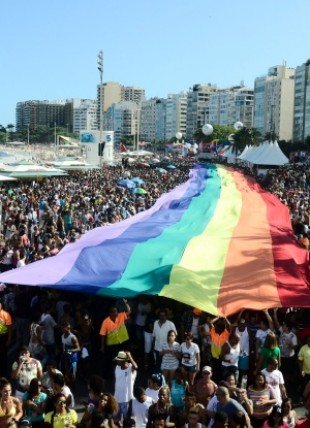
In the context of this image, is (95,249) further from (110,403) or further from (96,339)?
(110,403)

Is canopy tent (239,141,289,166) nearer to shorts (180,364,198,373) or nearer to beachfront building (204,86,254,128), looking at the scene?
shorts (180,364,198,373)

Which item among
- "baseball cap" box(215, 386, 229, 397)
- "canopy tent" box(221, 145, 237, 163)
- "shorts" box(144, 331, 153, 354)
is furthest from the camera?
"canopy tent" box(221, 145, 237, 163)

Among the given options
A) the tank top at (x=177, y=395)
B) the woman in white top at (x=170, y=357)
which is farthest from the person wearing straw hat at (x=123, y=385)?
the woman in white top at (x=170, y=357)

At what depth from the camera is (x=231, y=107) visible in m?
158

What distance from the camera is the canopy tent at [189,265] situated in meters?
8.94

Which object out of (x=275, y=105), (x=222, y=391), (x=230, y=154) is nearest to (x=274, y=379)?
(x=222, y=391)

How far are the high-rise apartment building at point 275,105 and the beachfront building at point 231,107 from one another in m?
21.5

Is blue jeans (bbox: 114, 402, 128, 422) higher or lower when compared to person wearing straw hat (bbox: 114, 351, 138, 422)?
lower

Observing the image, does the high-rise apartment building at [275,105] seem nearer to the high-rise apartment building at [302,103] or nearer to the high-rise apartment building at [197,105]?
the high-rise apartment building at [302,103]

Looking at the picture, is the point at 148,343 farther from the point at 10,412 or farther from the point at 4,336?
the point at 10,412

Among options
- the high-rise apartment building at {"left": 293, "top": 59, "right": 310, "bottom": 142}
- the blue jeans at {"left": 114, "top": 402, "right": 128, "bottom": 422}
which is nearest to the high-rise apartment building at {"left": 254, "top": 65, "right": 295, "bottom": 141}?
the high-rise apartment building at {"left": 293, "top": 59, "right": 310, "bottom": 142}

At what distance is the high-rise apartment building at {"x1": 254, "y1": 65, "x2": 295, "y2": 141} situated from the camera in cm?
11762

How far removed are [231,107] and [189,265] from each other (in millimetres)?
151273

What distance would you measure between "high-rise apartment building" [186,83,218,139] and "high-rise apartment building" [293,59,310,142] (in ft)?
227
